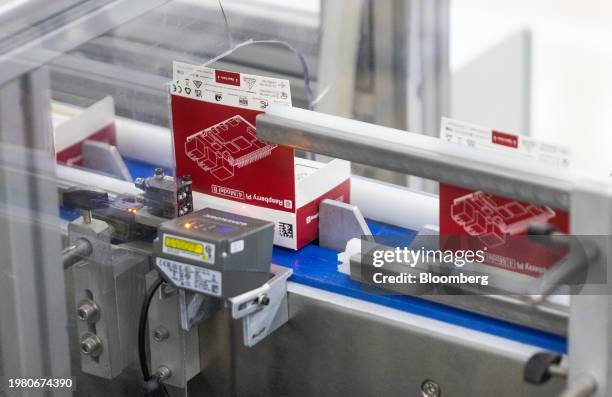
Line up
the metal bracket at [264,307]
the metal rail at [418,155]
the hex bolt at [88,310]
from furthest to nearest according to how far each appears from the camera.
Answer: the hex bolt at [88,310]
the metal bracket at [264,307]
the metal rail at [418,155]

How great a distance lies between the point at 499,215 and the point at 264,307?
0.27 meters

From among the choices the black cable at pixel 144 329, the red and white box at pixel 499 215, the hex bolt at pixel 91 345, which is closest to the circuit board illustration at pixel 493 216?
the red and white box at pixel 499 215

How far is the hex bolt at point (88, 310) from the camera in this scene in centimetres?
116

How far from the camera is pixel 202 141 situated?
1168 millimetres

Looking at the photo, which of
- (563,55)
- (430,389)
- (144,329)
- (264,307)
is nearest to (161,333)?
(144,329)

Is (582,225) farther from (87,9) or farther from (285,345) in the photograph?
(87,9)

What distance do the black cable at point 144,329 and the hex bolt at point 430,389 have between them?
302 millimetres

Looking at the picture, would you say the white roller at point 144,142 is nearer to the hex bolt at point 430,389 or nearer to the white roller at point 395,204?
the white roller at point 395,204

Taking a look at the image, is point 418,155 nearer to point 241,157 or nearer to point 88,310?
point 241,157

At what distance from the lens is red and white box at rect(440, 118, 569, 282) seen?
0.96 metres

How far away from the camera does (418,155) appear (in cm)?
101

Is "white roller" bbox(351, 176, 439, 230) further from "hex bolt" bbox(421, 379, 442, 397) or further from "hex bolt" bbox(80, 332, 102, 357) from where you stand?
"hex bolt" bbox(80, 332, 102, 357)

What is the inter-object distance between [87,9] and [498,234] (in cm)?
50

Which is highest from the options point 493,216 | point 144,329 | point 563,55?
point 493,216
